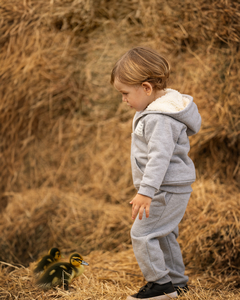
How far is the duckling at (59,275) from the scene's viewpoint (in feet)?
6.15

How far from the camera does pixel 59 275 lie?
1.88 meters

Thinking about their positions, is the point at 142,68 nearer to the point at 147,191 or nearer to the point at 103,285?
the point at 147,191

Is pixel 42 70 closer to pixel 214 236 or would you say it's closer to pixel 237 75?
pixel 237 75

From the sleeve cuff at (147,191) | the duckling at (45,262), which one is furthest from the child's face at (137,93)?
the duckling at (45,262)

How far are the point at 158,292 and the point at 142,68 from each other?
1.09 m

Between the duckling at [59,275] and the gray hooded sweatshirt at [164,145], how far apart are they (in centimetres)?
67

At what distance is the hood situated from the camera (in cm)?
160

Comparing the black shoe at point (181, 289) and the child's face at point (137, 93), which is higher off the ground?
the child's face at point (137, 93)

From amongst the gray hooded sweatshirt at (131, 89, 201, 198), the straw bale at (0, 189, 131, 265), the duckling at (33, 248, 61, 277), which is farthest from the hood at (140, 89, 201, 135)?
the straw bale at (0, 189, 131, 265)

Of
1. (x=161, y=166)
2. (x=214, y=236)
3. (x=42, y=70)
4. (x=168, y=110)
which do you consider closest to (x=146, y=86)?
(x=168, y=110)

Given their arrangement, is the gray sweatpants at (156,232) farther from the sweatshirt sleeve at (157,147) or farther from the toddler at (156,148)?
the sweatshirt sleeve at (157,147)

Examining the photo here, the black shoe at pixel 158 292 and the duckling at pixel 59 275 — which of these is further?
the duckling at pixel 59 275

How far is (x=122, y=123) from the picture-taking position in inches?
123

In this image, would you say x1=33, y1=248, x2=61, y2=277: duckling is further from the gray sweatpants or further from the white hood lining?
the white hood lining
